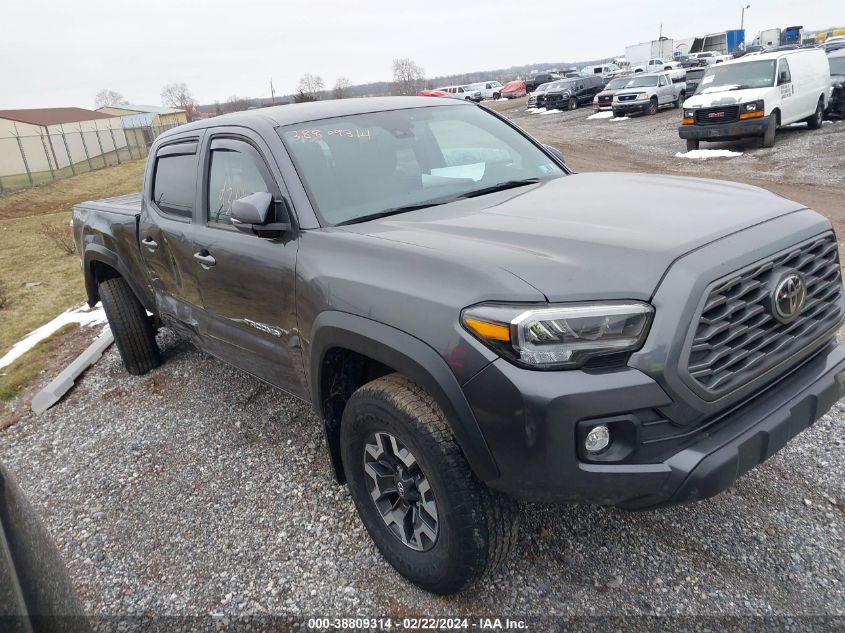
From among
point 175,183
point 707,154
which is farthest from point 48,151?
point 175,183

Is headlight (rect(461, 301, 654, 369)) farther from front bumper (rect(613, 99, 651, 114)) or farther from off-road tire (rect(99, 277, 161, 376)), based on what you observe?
front bumper (rect(613, 99, 651, 114))

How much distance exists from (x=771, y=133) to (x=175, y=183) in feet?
47.7

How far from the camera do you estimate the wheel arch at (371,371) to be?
209 centimetres

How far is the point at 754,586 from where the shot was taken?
251 cm

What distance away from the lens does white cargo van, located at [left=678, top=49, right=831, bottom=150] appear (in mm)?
14188

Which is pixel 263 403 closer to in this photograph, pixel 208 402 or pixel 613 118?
pixel 208 402

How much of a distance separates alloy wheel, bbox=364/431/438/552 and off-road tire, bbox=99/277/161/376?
325 centimetres

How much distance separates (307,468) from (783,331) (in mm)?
2531

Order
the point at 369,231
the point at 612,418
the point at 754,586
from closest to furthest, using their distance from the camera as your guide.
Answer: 1. the point at 612,418
2. the point at 754,586
3. the point at 369,231

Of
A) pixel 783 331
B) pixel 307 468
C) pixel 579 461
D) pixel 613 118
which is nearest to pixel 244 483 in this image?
pixel 307 468

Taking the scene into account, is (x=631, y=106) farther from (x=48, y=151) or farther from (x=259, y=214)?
(x=48, y=151)

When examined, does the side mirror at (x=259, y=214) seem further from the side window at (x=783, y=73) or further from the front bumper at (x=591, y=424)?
the side window at (x=783, y=73)

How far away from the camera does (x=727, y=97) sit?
14.2m

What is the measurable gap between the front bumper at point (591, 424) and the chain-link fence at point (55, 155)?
91.7 feet
